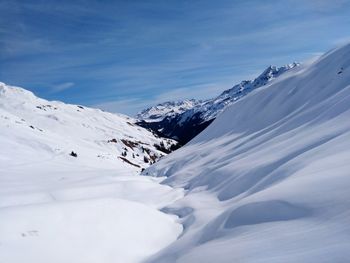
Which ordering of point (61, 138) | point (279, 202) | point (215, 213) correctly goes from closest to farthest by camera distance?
point (279, 202) < point (215, 213) < point (61, 138)

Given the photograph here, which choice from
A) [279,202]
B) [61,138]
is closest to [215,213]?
[279,202]

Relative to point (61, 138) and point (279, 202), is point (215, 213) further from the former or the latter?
point (61, 138)

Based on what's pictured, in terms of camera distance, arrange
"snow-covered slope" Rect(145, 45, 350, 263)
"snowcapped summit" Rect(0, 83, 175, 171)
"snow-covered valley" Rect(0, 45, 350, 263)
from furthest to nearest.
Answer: "snowcapped summit" Rect(0, 83, 175, 171)
"snow-covered valley" Rect(0, 45, 350, 263)
"snow-covered slope" Rect(145, 45, 350, 263)

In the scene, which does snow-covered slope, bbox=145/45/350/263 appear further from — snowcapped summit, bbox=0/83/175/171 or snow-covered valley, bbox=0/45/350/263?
snowcapped summit, bbox=0/83/175/171

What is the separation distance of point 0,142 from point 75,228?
33663 millimetres

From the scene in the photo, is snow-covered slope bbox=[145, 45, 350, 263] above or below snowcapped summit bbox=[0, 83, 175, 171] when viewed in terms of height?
below

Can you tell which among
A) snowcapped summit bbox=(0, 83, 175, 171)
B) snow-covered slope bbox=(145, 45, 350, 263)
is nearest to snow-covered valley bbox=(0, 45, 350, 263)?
snow-covered slope bbox=(145, 45, 350, 263)

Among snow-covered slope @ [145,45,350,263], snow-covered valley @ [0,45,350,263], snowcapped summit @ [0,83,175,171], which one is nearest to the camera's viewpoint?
snow-covered slope @ [145,45,350,263]

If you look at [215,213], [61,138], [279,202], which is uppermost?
[61,138]

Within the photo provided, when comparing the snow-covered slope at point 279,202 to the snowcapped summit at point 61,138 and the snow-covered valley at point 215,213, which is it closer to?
the snow-covered valley at point 215,213

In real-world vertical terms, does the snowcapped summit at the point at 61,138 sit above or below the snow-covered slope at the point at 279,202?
above

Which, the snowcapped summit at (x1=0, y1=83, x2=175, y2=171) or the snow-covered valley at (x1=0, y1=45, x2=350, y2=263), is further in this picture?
the snowcapped summit at (x1=0, y1=83, x2=175, y2=171)

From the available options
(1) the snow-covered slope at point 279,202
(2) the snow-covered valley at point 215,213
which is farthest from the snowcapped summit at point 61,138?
(1) the snow-covered slope at point 279,202

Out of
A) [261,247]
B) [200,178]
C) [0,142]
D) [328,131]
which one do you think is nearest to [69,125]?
[0,142]
